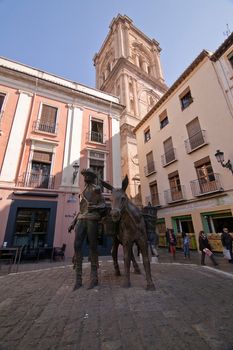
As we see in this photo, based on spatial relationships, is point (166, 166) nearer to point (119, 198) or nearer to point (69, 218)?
point (69, 218)

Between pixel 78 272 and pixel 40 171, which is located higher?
pixel 40 171

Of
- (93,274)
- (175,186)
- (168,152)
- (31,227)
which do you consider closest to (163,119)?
(168,152)

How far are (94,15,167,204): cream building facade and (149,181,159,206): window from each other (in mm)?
3309

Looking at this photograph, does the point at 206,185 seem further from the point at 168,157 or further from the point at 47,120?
the point at 47,120

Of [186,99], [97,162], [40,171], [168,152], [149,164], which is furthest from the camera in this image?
[149,164]

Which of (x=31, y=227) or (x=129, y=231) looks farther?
(x=31, y=227)

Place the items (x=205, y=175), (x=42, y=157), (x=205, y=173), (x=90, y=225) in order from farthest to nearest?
(x=205, y=173), (x=205, y=175), (x=42, y=157), (x=90, y=225)

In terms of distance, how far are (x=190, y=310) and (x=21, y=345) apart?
2061mm

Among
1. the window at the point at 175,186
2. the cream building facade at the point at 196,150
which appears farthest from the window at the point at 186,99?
the window at the point at 175,186

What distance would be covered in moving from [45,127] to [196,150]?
11975mm

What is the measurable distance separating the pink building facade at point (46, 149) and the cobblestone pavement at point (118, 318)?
745 cm

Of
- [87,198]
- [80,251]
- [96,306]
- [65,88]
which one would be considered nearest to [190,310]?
[96,306]

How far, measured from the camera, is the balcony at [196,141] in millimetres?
13042

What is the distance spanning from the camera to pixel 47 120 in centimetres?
1279
